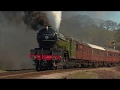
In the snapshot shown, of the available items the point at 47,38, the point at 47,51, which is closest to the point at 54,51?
the point at 47,51

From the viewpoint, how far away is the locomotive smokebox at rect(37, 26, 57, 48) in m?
25.5

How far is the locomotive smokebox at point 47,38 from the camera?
83.7 feet

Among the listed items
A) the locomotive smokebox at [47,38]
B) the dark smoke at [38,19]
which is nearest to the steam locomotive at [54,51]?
the locomotive smokebox at [47,38]

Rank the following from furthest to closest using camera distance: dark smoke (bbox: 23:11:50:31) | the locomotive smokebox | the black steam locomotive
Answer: dark smoke (bbox: 23:11:50:31) → the black steam locomotive → the locomotive smokebox

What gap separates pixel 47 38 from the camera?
2572 centimetres

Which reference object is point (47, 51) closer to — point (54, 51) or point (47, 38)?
point (54, 51)

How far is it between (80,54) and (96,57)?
8760mm

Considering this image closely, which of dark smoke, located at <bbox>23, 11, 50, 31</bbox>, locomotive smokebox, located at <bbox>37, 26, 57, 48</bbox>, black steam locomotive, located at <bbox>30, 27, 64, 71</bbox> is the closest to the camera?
locomotive smokebox, located at <bbox>37, 26, 57, 48</bbox>

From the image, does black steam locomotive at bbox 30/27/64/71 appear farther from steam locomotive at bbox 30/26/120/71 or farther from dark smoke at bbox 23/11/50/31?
dark smoke at bbox 23/11/50/31

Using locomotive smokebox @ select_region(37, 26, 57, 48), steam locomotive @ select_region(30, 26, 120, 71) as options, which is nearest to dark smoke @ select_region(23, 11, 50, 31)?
steam locomotive @ select_region(30, 26, 120, 71)

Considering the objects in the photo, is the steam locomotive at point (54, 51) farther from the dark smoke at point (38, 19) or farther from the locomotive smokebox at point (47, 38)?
the dark smoke at point (38, 19)
